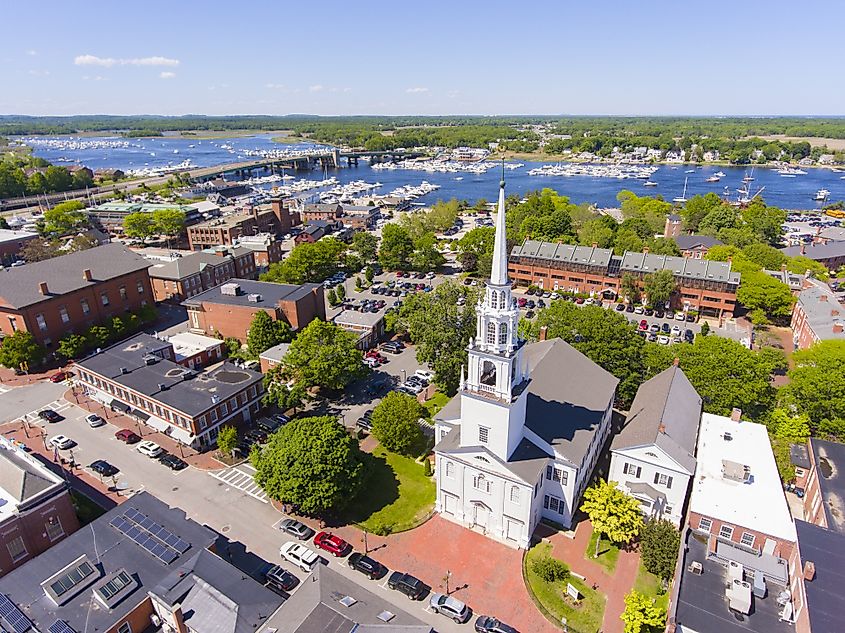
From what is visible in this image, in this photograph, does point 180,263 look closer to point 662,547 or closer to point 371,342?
point 371,342

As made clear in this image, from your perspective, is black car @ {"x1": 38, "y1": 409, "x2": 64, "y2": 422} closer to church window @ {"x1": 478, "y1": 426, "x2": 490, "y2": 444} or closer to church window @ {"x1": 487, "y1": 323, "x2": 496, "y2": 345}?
church window @ {"x1": 478, "y1": 426, "x2": 490, "y2": 444}

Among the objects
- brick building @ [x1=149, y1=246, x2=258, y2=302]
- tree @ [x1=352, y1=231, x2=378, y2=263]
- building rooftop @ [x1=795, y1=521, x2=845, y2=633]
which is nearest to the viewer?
building rooftop @ [x1=795, y1=521, x2=845, y2=633]

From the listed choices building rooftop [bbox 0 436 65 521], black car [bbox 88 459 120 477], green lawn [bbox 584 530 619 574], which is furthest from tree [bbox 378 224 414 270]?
green lawn [bbox 584 530 619 574]

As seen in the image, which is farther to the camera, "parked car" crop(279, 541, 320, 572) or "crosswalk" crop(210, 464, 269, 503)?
"crosswalk" crop(210, 464, 269, 503)

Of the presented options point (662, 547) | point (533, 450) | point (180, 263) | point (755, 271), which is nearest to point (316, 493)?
point (533, 450)

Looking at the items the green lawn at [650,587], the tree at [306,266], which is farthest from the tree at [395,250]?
the green lawn at [650,587]

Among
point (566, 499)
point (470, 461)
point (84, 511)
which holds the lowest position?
point (84, 511)

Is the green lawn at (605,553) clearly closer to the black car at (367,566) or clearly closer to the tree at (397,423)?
the black car at (367,566)
